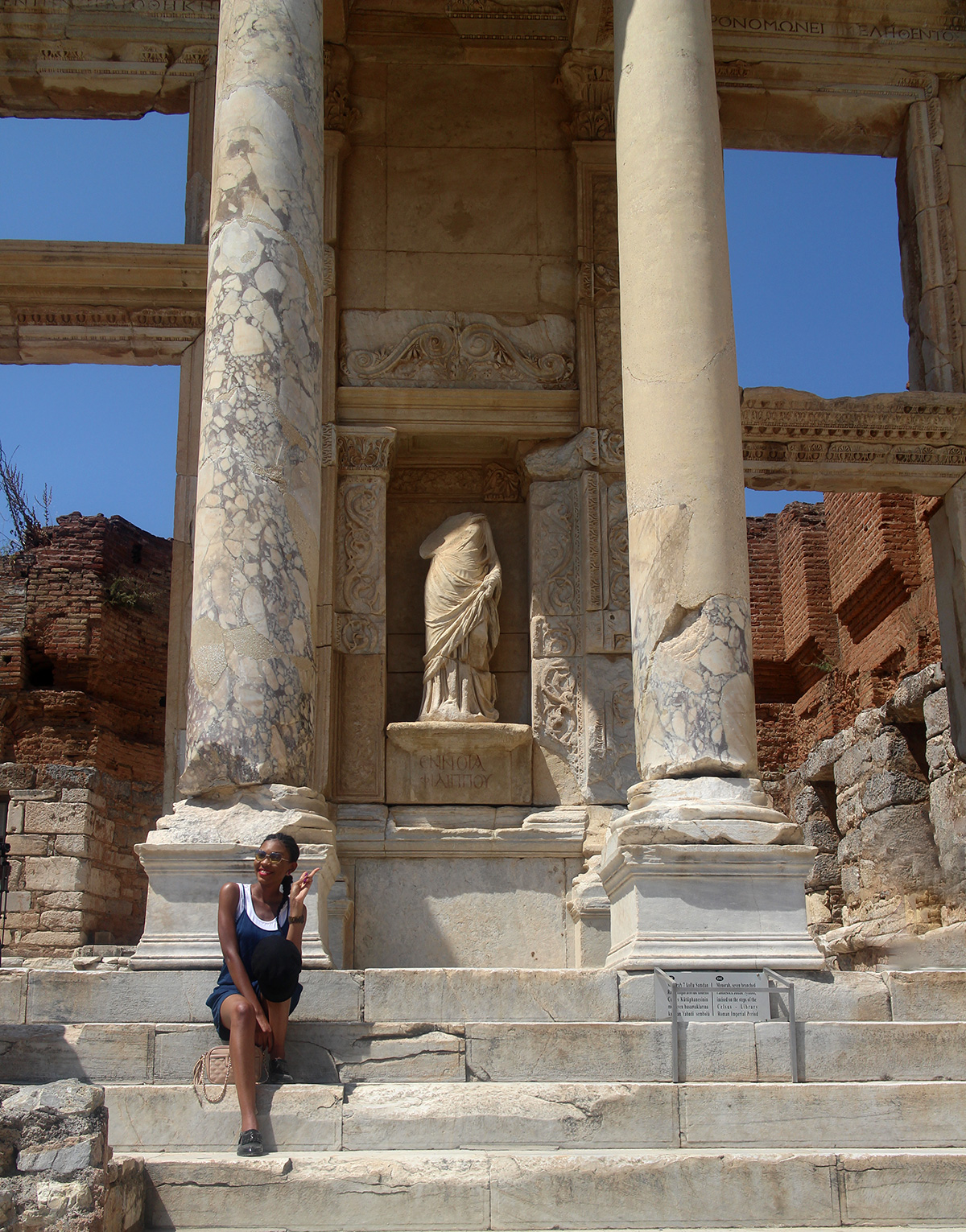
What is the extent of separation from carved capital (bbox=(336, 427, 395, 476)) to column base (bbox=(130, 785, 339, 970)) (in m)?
4.50

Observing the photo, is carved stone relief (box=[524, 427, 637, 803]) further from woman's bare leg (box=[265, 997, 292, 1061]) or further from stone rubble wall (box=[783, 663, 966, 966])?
woman's bare leg (box=[265, 997, 292, 1061])

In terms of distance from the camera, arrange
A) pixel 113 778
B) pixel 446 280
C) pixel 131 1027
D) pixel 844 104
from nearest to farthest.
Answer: pixel 131 1027
pixel 446 280
pixel 844 104
pixel 113 778

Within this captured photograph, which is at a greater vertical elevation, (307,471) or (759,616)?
(759,616)

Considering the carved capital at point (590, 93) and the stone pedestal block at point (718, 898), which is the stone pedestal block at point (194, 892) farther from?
the carved capital at point (590, 93)

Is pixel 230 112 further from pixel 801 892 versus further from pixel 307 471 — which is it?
pixel 801 892

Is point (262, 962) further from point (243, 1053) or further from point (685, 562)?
point (685, 562)

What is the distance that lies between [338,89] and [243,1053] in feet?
32.0

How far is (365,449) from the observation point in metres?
11.7

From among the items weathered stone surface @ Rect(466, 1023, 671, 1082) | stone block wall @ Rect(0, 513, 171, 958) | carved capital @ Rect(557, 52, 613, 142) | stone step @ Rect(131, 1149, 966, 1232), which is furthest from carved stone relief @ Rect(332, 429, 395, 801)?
stone block wall @ Rect(0, 513, 171, 958)

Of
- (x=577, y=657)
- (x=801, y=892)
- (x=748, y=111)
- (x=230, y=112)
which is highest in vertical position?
(x=748, y=111)

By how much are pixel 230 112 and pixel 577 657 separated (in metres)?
5.08

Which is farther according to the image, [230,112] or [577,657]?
[577,657]

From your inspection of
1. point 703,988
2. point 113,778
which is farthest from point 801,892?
point 113,778

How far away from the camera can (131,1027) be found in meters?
6.28
